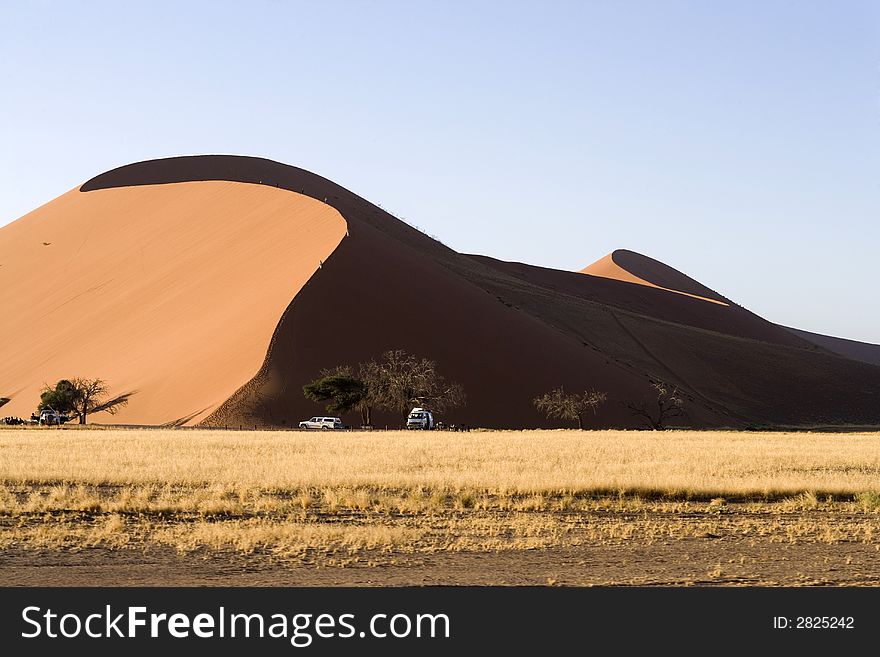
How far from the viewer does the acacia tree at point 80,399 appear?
192 ft

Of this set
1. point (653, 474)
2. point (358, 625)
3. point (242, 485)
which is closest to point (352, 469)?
point (242, 485)

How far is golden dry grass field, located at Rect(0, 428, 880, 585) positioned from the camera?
12.1 meters

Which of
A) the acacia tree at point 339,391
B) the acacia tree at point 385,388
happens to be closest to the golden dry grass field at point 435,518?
the acacia tree at point 339,391

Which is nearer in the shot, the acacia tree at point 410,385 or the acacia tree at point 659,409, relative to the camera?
the acacia tree at point 410,385

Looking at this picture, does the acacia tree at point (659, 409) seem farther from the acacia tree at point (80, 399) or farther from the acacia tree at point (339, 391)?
the acacia tree at point (80, 399)

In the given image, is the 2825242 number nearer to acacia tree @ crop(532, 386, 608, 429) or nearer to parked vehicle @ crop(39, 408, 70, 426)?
parked vehicle @ crop(39, 408, 70, 426)

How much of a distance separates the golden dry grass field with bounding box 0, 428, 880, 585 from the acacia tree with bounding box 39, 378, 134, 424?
30.0 m

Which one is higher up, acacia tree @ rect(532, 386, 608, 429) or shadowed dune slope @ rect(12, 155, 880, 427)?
shadowed dune slope @ rect(12, 155, 880, 427)

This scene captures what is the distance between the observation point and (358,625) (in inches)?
332

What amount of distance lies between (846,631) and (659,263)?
162566 millimetres

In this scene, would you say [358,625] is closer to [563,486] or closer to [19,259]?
[563,486]

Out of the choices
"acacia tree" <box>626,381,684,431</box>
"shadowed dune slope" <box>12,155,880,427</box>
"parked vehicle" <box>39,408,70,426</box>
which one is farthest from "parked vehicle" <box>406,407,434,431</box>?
"parked vehicle" <box>39,408,70,426</box>

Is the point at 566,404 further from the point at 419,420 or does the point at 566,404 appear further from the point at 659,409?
the point at 419,420

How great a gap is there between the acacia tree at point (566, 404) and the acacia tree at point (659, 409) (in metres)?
2.80
